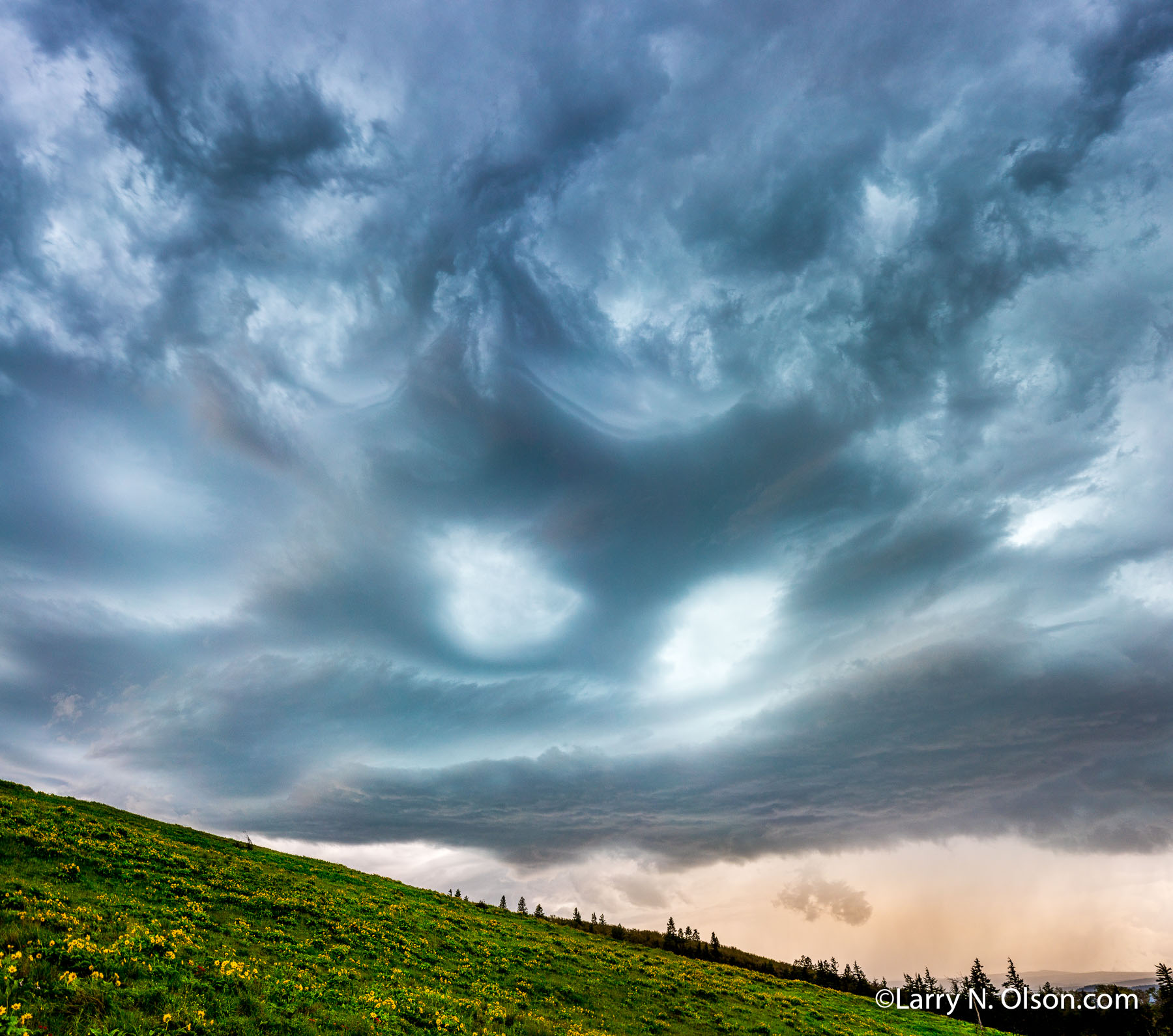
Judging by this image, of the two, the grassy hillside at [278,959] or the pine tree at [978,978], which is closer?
the grassy hillside at [278,959]

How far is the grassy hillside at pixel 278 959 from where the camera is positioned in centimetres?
1482

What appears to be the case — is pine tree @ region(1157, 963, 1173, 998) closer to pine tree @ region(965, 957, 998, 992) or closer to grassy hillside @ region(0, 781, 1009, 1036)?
pine tree @ region(965, 957, 998, 992)

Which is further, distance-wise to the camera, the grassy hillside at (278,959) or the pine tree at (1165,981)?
the pine tree at (1165,981)

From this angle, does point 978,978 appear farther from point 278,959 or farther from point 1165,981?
point 278,959

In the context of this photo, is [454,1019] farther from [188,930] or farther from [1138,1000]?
[1138,1000]

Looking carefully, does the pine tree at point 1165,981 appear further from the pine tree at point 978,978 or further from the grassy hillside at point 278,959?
the grassy hillside at point 278,959

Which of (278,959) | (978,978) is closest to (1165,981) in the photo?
(978,978)

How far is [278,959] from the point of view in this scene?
71.6 feet

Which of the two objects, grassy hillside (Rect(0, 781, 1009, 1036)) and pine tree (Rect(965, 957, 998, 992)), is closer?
grassy hillside (Rect(0, 781, 1009, 1036))

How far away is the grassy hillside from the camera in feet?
48.6

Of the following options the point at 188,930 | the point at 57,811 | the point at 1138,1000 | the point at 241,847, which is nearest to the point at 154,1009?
the point at 188,930

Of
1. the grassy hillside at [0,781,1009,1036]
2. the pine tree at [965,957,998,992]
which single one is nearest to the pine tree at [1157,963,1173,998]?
the pine tree at [965,957,998,992]

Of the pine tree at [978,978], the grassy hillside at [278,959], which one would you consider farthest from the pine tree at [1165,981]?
the grassy hillside at [278,959]

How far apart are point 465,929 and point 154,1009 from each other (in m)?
30.7
